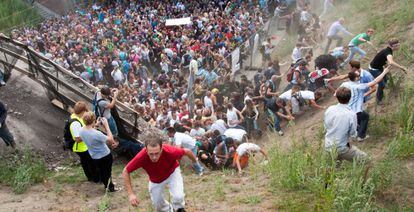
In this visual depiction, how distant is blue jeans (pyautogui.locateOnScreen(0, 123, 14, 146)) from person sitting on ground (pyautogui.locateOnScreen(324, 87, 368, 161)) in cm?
667

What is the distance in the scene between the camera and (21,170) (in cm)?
862

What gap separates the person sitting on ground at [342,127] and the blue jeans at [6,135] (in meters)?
6.67

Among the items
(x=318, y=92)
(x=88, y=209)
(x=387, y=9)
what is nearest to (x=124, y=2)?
(x=387, y=9)

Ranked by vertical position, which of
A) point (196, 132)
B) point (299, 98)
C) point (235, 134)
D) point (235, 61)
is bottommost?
point (196, 132)

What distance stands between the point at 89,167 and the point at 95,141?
1298mm

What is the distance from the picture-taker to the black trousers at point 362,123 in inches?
335

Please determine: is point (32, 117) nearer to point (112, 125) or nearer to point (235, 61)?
point (112, 125)

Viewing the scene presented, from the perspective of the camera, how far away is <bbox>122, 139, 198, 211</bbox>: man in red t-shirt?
5.60 m

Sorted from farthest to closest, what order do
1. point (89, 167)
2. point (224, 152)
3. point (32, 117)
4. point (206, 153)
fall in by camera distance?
point (32, 117) < point (206, 153) < point (224, 152) < point (89, 167)

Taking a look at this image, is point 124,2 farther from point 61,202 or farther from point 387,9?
point 61,202

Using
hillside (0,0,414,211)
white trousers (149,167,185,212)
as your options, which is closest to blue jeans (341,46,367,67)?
hillside (0,0,414,211)

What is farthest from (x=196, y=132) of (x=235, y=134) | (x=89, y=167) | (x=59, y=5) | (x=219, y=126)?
(x=59, y=5)

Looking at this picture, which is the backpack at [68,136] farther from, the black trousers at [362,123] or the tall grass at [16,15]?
the tall grass at [16,15]

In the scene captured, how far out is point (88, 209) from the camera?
24.2ft
